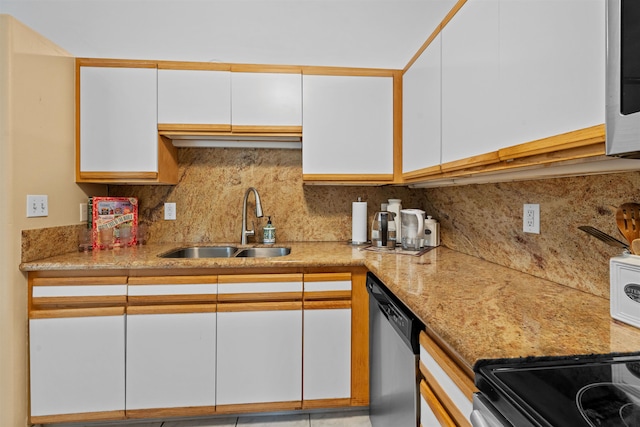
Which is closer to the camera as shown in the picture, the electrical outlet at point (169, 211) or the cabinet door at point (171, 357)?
the cabinet door at point (171, 357)

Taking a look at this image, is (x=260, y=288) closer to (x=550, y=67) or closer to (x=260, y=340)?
(x=260, y=340)

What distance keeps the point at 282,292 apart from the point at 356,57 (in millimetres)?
1691

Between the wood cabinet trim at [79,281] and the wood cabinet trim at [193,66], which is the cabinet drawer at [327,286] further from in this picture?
the wood cabinet trim at [193,66]

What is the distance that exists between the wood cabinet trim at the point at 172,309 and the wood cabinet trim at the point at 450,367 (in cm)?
117

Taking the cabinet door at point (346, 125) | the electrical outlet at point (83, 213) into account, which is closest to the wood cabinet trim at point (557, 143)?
the cabinet door at point (346, 125)

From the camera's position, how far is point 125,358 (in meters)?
1.70

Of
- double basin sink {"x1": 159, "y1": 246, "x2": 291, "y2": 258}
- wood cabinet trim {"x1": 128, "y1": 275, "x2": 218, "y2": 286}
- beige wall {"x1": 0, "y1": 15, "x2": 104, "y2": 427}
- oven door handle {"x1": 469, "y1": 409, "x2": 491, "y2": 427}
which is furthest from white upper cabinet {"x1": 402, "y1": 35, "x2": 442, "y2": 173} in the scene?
beige wall {"x1": 0, "y1": 15, "x2": 104, "y2": 427}

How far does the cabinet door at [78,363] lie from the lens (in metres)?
1.66

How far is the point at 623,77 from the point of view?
1.80 feet

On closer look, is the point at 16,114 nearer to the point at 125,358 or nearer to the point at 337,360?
the point at 125,358

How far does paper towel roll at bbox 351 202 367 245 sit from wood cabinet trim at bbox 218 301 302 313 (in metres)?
0.69

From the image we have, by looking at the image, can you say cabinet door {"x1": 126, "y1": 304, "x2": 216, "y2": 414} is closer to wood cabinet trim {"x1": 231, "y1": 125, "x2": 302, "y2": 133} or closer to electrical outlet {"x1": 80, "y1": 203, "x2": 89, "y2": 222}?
electrical outlet {"x1": 80, "y1": 203, "x2": 89, "y2": 222}

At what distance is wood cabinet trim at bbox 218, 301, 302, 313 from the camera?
1758 millimetres

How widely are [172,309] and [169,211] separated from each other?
89cm
